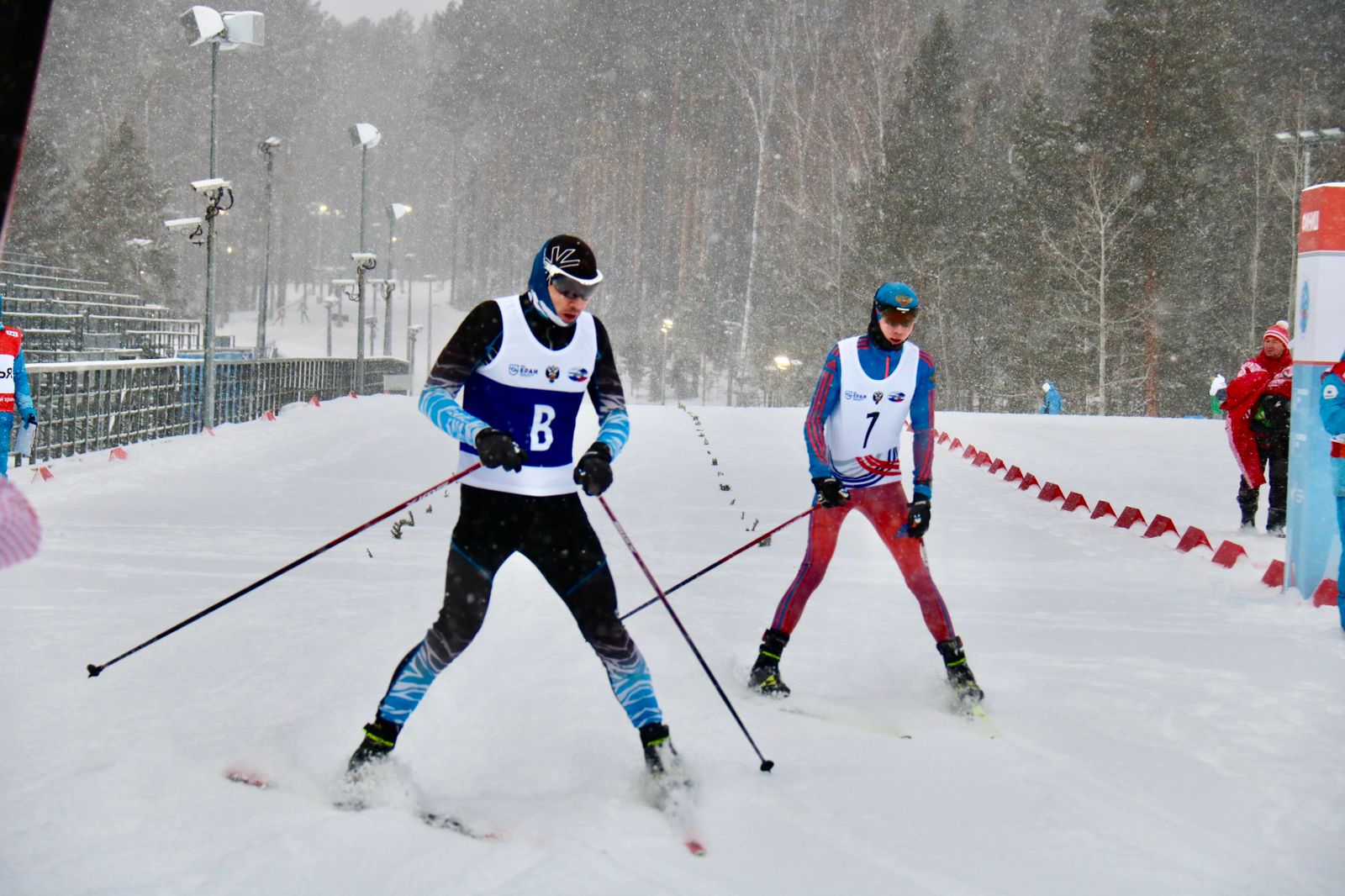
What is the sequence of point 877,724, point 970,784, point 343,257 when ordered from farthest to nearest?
point 343,257 < point 877,724 < point 970,784

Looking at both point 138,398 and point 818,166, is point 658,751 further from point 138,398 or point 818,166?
point 818,166

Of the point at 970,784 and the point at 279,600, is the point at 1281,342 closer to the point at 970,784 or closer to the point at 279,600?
the point at 970,784

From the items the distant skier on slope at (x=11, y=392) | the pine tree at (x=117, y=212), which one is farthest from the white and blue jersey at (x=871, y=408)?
the pine tree at (x=117, y=212)

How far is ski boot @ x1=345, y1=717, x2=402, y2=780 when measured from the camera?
3562 mm

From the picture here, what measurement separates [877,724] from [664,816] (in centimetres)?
141

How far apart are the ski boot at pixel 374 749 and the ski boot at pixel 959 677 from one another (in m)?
2.40

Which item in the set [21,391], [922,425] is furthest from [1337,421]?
[21,391]

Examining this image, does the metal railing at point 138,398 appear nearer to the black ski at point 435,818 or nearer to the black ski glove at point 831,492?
the black ski at point 435,818

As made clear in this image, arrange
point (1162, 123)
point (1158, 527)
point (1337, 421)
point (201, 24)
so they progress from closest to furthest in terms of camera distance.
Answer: point (1337, 421) → point (1158, 527) → point (201, 24) → point (1162, 123)

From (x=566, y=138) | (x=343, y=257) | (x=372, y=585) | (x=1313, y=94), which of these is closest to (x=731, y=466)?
(x=372, y=585)

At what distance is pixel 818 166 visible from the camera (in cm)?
5019

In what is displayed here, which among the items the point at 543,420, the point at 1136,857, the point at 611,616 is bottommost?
the point at 1136,857

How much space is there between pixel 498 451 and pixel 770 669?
2.17 m

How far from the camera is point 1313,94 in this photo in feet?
129
